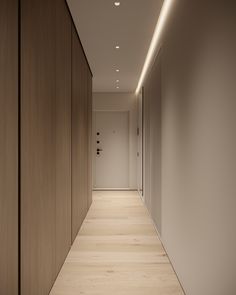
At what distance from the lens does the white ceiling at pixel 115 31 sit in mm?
3178

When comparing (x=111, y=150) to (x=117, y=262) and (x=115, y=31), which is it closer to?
(x=115, y=31)

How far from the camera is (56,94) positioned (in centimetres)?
272

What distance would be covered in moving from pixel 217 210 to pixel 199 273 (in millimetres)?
617

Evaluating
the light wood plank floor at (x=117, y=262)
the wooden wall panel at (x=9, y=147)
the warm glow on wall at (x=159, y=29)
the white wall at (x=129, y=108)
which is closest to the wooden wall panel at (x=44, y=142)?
the wooden wall panel at (x=9, y=147)

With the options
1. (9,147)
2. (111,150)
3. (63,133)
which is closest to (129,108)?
(111,150)

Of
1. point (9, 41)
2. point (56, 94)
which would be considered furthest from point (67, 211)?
point (9, 41)

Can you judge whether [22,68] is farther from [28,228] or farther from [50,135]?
[28,228]

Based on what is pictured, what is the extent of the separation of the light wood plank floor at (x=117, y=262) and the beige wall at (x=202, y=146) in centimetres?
27

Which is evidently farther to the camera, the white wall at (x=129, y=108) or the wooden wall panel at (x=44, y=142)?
the white wall at (x=129, y=108)

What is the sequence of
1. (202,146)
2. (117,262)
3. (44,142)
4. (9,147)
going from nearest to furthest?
(9,147)
(202,146)
(44,142)
(117,262)

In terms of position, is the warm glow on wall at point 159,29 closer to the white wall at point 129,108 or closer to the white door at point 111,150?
the white wall at point 129,108

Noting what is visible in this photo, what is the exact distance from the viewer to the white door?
8.24 meters

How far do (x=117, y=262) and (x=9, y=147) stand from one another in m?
2.15

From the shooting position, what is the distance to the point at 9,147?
1.55 m
